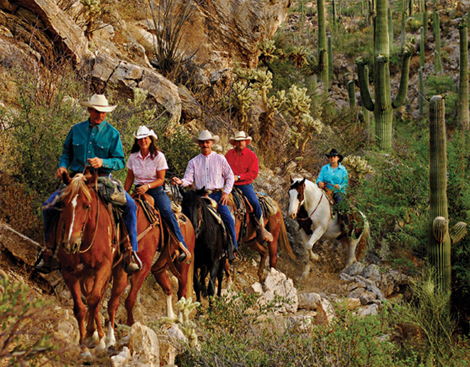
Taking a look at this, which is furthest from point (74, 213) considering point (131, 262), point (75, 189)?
point (131, 262)

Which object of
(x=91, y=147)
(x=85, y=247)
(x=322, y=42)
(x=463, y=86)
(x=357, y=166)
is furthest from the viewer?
(x=322, y=42)

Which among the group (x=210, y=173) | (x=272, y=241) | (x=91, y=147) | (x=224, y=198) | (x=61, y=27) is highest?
(x=61, y=27)

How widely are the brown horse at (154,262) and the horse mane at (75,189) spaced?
1315 mm

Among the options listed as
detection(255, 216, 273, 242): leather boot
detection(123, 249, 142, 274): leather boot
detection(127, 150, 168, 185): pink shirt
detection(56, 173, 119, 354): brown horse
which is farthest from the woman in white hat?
detection(255, 216, 273, 242): leather boot

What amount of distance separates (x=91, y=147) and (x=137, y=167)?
1045mm

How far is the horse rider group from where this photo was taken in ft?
19.3

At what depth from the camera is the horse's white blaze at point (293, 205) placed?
10352mm

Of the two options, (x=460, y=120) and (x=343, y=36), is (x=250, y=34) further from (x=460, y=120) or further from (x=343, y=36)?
(x=343, y=36)

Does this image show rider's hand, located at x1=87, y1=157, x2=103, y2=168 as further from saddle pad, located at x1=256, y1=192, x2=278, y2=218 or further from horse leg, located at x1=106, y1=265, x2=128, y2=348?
saddle pad, located at x1=256, y1=192, x2=278, y2=218

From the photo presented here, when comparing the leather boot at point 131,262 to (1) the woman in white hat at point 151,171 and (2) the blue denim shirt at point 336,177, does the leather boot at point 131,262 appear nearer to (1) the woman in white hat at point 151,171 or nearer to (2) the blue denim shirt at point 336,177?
(1) the woman in white hat at point 151,171

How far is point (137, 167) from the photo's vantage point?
6.88 m

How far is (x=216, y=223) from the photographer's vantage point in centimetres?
797

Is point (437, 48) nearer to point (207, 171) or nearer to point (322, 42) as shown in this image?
point (322, 42)

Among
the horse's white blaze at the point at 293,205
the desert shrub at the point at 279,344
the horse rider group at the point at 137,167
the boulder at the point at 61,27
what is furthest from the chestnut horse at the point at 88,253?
the boulder at the point at 61,27
